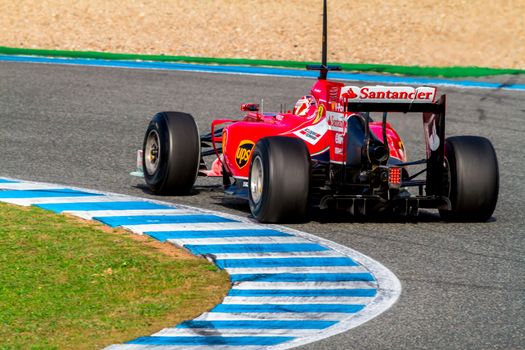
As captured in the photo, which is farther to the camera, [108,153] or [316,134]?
[108,153]

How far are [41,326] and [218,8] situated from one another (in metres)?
26.9

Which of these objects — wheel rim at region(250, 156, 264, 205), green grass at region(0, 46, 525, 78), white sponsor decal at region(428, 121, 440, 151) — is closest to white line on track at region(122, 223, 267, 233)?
wheel rim at region(250, 156, 264, 205)

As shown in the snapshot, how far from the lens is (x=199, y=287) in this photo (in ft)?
26.9

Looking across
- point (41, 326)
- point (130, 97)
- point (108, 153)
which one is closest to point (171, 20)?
point (130, 97)

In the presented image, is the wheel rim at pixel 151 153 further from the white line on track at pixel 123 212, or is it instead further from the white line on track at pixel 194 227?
the white line on track at pixel 194 227

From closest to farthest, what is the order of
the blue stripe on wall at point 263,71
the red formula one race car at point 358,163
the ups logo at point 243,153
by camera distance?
the red formula one race car at point 358,163 → the ups logo at point 243,153 → the blue stripe on wall at point 263,71

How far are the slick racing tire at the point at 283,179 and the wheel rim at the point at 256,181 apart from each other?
83 millimetres

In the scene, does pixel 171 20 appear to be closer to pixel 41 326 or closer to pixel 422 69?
pixel 422 69

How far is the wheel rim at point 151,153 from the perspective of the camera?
1230 cm

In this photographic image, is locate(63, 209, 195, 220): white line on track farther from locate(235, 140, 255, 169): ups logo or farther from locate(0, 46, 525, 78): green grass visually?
locate(0, 46, 525, 78): green grass

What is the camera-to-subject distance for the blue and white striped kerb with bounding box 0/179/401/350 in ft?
22.9

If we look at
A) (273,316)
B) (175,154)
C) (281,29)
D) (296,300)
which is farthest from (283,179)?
(281,29)

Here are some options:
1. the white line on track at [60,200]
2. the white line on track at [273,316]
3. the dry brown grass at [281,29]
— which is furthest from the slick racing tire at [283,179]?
the dry brown grass at [281,29]

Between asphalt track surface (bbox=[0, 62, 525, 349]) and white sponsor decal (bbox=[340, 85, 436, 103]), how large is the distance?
0.70 metres
